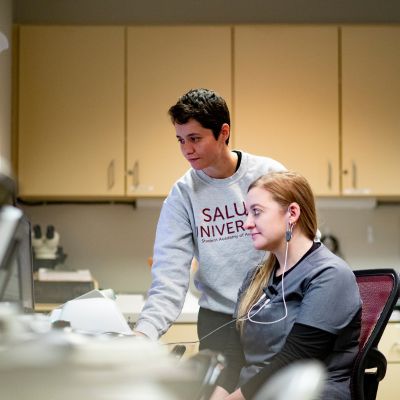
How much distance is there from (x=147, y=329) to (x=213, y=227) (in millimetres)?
427

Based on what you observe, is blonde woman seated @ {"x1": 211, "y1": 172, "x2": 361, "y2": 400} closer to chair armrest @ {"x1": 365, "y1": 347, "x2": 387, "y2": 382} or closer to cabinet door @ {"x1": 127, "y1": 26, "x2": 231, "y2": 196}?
chair armrest @ {"x1": 365, "y1": 347, "x2": 387, "y2": 382}

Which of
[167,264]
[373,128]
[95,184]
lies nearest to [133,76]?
[95,184]

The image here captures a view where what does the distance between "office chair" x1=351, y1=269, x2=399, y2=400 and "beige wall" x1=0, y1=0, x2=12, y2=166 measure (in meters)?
1.90

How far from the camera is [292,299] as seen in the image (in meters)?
1.73

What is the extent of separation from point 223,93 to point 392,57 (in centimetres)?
88

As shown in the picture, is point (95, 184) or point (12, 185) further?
point (95, 184)

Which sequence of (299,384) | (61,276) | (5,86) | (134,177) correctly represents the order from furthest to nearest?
(134,177)
(5,86)
(61,276)
(299,384)

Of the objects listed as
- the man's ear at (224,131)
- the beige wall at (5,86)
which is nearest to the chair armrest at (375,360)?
the man's ear at (224,131)

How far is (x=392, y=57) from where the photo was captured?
3656 millimetres

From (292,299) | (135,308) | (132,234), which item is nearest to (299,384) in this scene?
(292,299)

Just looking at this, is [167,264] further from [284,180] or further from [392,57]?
[392,57]

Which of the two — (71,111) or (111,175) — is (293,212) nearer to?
(111,175)

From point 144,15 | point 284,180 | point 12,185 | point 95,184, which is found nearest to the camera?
point 12,185

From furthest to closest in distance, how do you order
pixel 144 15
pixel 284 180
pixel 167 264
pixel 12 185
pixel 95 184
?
pixel 144 15 → pixel 95 184 → pixel 167 264 → pixel 284 180 → pixel 12 185
